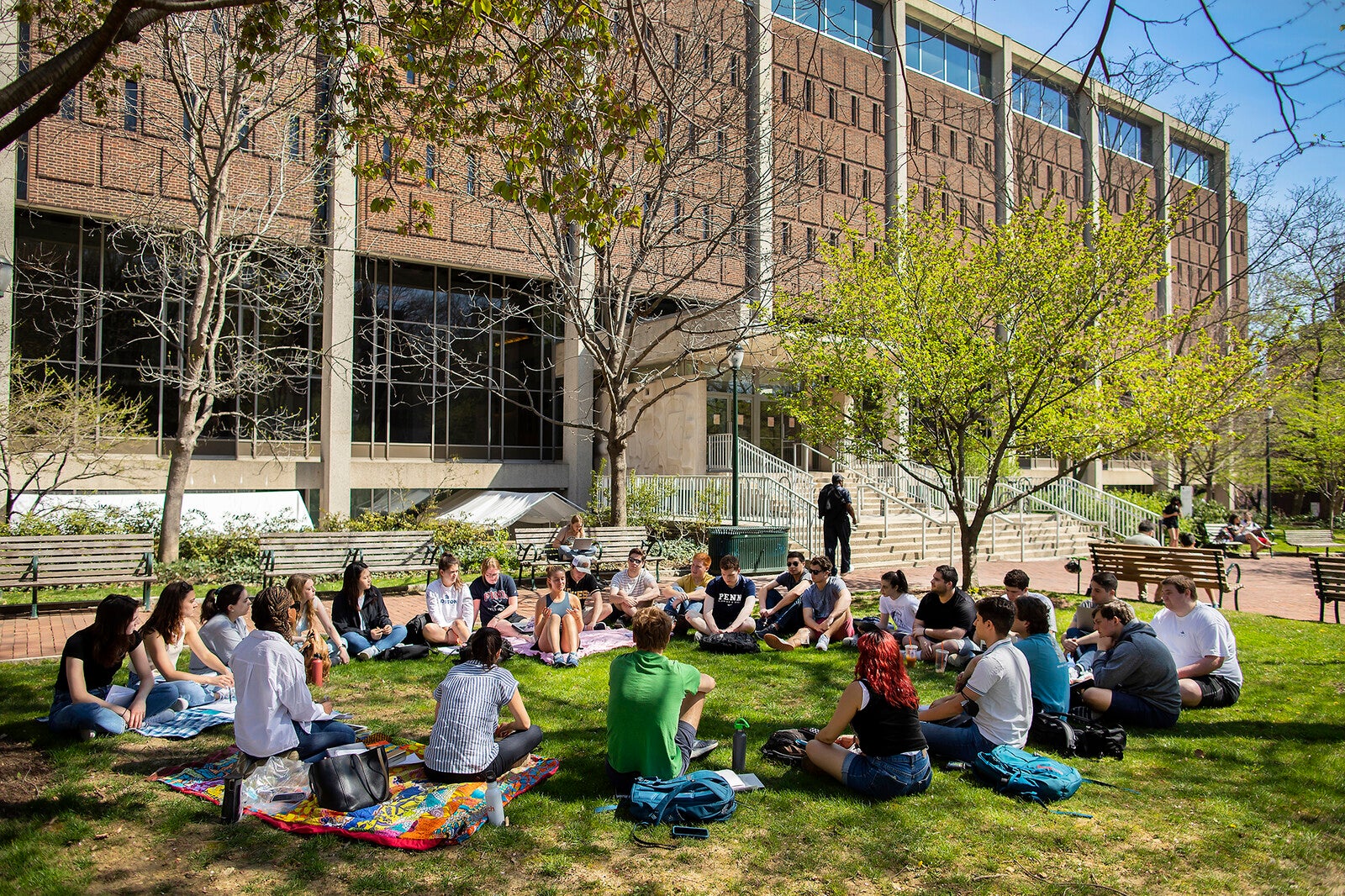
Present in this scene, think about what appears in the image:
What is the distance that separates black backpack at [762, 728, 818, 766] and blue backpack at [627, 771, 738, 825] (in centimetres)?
97

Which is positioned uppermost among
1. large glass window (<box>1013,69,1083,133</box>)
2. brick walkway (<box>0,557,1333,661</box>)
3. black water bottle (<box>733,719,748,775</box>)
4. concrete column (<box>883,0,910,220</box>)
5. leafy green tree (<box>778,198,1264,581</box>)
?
concrete column (<box>883,0,910,220</box>)

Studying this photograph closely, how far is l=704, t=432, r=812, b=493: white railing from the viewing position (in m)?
23.0

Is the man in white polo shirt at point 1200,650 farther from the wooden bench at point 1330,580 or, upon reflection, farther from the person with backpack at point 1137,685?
the wooden bench at point 1330,580

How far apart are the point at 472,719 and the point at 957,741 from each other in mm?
3129

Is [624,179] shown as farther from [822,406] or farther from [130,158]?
[130,158]

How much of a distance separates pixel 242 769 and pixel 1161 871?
5.07m

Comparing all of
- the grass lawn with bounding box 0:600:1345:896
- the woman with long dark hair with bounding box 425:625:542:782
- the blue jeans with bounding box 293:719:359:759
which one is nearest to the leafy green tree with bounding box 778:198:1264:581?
the grass lawn with bounding box 0:600:1345:896

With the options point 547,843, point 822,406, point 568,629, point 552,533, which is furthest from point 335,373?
point 547,843

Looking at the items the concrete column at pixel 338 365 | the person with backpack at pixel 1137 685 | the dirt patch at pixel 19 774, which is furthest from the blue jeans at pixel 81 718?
the concrete column at pixel 338 365

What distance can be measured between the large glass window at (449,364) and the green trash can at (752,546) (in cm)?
880

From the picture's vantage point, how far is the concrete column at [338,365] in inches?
874

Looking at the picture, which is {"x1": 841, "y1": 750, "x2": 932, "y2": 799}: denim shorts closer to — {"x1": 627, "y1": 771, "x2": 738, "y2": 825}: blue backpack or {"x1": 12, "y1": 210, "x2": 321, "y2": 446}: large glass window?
{"x1": 627, "y1": 771, "x2": 738, "y2": 825}: blue backpack

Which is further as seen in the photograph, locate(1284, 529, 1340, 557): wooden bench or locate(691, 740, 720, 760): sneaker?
locate(1284, 529, 1340, 557): wooden bench

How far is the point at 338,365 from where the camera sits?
898 inches
